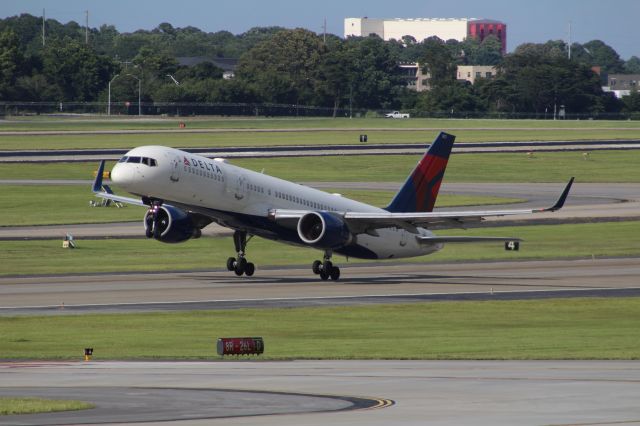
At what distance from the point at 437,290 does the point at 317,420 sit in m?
36.2

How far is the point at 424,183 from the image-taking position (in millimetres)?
67250

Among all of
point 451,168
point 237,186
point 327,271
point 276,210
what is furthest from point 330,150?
point 237,186

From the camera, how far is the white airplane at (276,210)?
189 feet

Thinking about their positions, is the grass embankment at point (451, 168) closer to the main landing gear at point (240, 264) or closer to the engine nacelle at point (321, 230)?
the main landing gear at point (240, 264)

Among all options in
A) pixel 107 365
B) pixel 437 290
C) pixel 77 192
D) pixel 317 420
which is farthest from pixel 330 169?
pixel 317 420

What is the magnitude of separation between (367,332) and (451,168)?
96175 mm

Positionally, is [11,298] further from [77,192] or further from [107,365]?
[77,192]

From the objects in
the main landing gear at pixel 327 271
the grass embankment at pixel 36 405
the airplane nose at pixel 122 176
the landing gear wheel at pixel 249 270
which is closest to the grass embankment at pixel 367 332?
the airplane nose at pixel 122 176

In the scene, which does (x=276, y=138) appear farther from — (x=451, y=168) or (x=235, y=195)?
(x=235, y=195)

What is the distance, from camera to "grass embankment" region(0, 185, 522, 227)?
9481 cm

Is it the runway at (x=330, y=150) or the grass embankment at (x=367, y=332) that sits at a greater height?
the runway at (x=330, y=150)

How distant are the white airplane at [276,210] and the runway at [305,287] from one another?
1.88 m

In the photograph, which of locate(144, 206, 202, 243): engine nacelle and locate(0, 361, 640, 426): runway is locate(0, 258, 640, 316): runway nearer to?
locate(144, 206, 202, 243): engine nacelle

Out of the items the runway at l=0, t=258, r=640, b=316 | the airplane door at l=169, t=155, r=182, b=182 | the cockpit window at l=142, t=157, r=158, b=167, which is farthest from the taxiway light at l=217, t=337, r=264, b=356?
the airplane door at l=169, t=155, r=182, b=182
